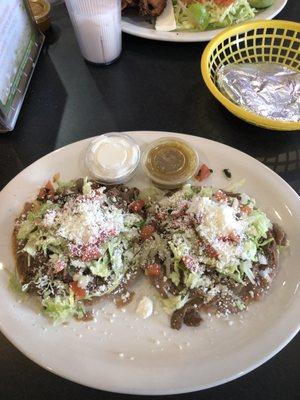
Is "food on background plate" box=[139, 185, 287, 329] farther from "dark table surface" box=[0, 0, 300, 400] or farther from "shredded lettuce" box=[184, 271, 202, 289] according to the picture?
"dark table surface" box=[0, 0, 300, 400]

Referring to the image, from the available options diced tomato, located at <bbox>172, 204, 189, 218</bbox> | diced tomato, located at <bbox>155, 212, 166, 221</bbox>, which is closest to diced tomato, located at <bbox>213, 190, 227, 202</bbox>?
diced tomato, located at <bbox>172, 204, 189, 218</bbox>

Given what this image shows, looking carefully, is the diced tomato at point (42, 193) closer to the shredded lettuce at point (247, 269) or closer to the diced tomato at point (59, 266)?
the diced tomato at point (59, 266)

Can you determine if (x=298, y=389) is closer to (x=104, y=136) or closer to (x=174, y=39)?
(x=104, y=136)

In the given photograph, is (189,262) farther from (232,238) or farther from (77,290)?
(77,290)

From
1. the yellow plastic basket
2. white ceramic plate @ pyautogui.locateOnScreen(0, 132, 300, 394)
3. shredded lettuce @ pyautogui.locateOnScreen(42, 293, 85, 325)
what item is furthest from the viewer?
the yellow plastic basket

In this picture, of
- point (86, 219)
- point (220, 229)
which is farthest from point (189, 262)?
point (86, 219)
